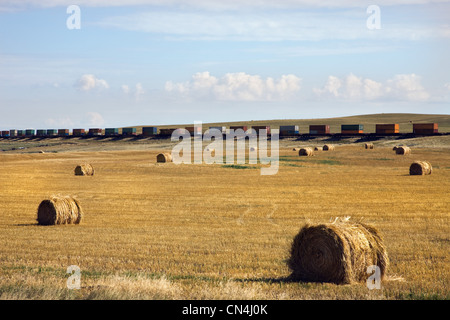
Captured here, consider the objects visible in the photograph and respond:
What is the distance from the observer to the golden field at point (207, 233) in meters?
10.8

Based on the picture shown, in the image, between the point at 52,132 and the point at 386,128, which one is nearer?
the point at 386,128

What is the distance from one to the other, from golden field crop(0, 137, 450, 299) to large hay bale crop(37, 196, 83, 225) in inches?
19.5

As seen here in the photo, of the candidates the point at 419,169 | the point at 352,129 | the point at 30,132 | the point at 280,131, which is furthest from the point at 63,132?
the point at 419,169

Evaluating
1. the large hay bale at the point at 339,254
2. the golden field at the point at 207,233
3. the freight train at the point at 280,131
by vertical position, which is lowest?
the golden field at the point at 207,233

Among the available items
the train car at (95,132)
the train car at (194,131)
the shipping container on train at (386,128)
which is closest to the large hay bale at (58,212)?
the shipping container on train at (386,128)

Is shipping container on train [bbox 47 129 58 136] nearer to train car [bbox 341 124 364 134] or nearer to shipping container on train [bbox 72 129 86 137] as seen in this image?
shipping container on train [bbox 72 129 86 137]

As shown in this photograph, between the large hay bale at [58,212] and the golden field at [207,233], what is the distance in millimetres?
496

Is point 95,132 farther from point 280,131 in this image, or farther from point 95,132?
point 280,131

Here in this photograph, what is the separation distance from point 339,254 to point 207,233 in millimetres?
7930

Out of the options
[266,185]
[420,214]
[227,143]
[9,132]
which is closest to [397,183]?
[266,185]

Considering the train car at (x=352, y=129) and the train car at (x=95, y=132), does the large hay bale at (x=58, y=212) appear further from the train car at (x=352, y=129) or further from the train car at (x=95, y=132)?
the train car at (x=95, y=132)

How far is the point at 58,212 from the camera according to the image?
22000 millimetres

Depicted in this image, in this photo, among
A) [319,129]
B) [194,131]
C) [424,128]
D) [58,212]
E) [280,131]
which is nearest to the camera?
[58,212]

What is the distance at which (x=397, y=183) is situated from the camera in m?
38.3
